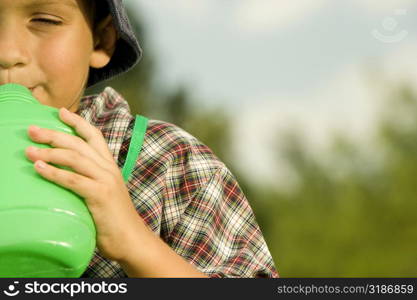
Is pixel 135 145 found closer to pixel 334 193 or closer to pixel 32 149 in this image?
pixel 32 149

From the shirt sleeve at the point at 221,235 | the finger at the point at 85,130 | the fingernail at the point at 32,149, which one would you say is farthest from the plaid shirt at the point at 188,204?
the fingernail at the point at 32,149

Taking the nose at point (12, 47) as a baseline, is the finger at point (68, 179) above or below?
below

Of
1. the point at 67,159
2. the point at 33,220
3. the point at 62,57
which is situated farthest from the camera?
the point at 62,57

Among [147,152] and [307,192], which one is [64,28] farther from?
[307,192]

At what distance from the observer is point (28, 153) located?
5.74ft

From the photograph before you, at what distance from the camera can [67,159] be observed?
179 centimetres

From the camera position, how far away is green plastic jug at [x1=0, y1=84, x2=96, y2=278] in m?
1.68

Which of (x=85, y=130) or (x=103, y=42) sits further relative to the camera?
(x=103, y=42)

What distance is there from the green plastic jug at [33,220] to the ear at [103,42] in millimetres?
774

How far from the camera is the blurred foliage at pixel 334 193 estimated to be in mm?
24844

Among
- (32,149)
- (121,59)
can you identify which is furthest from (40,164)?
(121,59)

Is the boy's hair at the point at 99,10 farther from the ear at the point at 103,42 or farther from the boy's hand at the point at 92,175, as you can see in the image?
the boy's hand at the point at 92,175

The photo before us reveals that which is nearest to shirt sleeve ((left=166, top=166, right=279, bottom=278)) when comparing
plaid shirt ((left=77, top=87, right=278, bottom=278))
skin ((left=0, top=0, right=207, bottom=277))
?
plaid shirt ((left=77, top=87, right=278, bottom=278))

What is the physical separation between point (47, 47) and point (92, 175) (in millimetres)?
576
